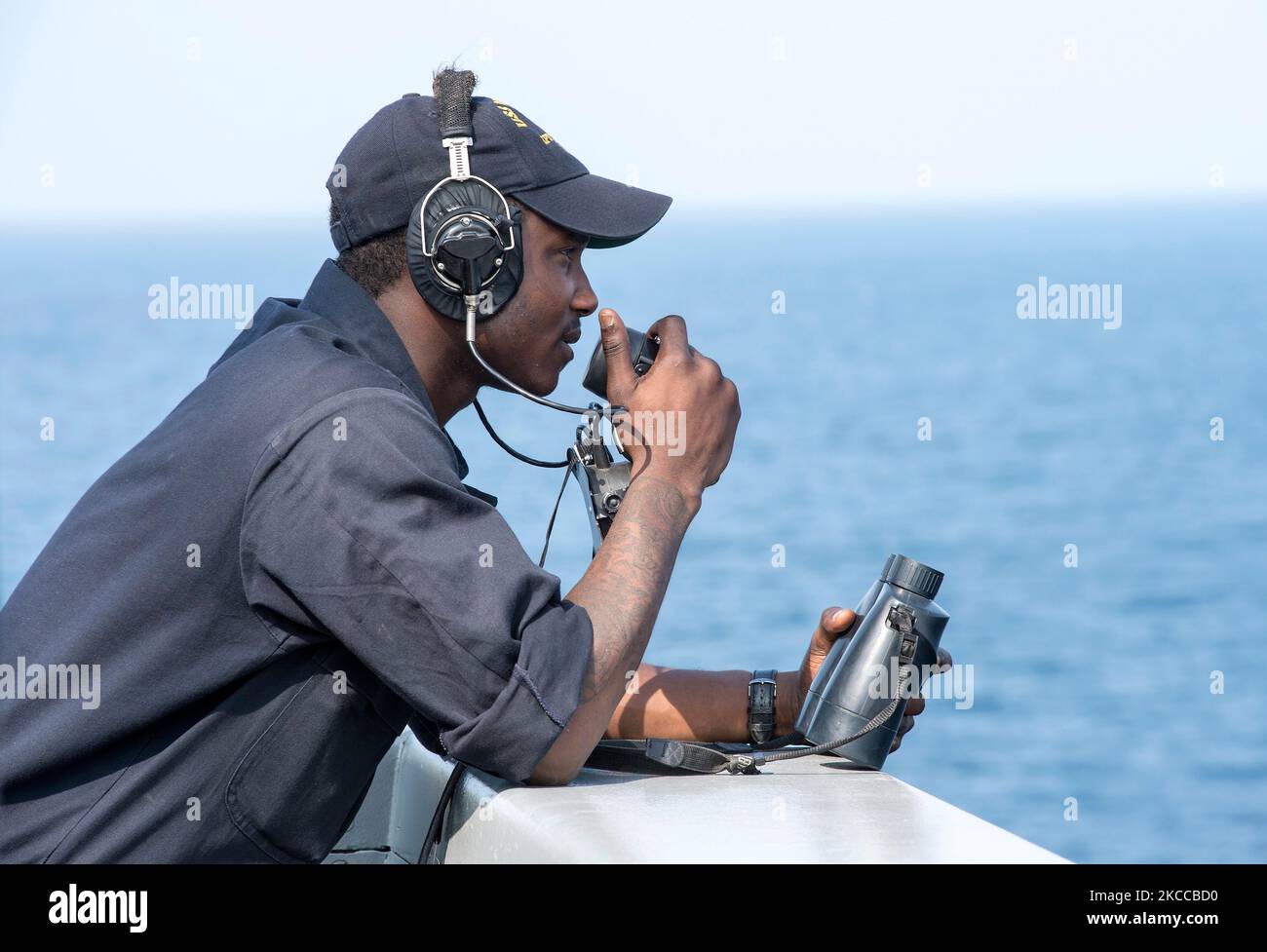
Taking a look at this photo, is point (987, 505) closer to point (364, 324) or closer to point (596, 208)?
point (596, 208)

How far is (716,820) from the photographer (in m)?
2.16

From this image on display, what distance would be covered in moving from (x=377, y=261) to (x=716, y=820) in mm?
1050

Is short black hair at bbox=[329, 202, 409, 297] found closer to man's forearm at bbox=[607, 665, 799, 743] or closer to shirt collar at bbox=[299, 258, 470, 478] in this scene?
shirt collar at bbox=[299, 258, 470, 478]

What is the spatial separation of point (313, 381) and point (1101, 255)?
71360 millimetres

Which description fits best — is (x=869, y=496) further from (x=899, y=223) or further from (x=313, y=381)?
(x=899, y=223)

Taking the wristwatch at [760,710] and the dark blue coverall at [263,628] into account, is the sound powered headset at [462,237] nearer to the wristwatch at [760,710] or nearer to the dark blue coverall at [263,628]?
the dark blue coverall at [263,628]

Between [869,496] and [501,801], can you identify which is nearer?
[501,801]

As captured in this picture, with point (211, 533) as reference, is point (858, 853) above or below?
below

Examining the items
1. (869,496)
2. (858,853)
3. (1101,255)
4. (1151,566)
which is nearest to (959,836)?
(858,853)

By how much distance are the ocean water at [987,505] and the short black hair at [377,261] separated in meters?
0.33

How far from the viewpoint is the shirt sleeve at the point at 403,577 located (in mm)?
2094

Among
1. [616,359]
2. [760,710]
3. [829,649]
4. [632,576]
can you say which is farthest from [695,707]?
[616,359]

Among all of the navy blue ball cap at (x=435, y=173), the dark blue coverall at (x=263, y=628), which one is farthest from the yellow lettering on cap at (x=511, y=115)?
the dark blue coverall at (x=263, y=628)
